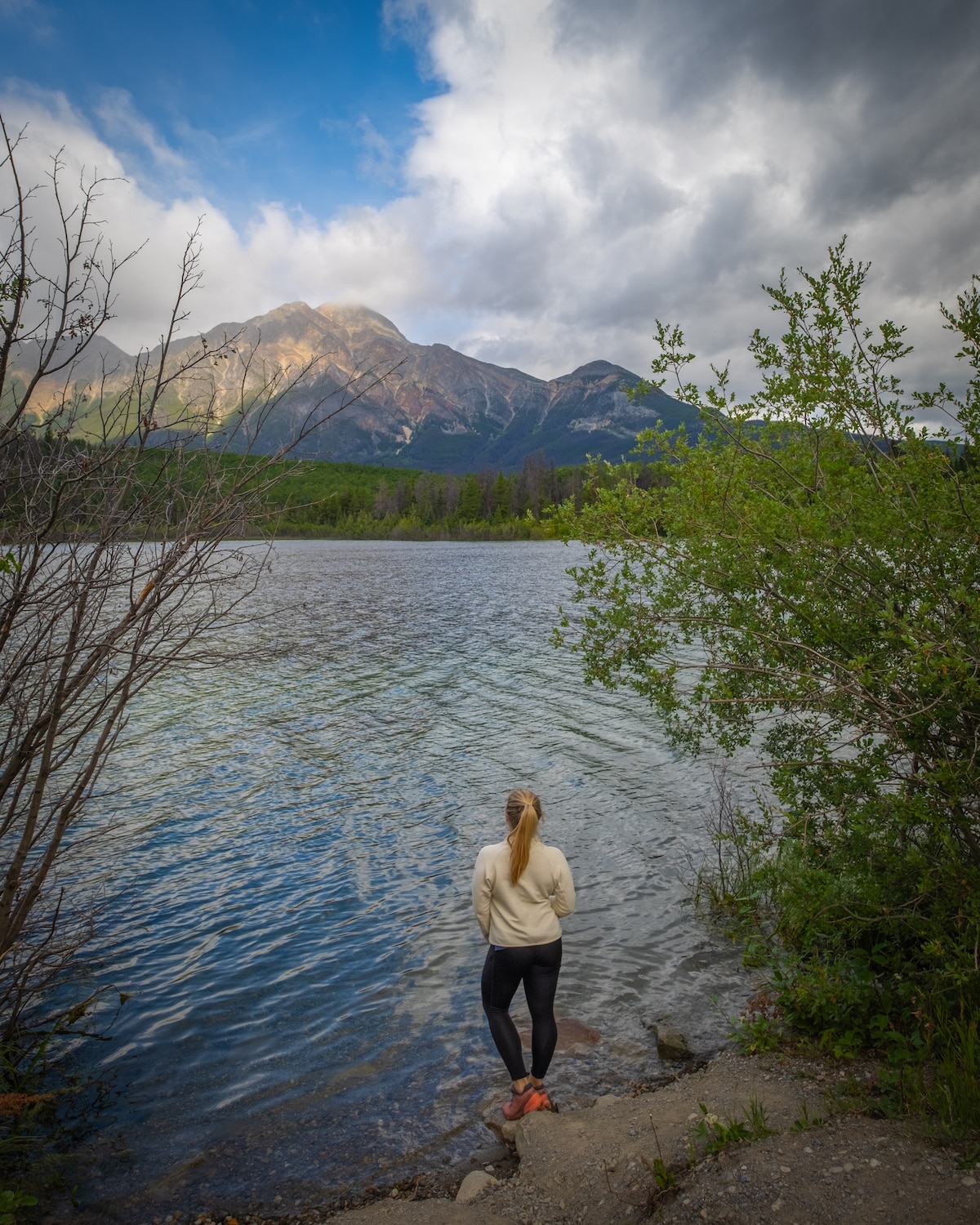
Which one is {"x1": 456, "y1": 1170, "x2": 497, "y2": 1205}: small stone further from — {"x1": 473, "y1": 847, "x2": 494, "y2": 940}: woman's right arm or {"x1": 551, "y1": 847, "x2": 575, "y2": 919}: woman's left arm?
{"x1": 551, "y1": 847, "x2": 575, "y2": 919}: woman's left arm

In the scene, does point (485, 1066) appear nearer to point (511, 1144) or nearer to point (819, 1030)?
point (511, 1144)

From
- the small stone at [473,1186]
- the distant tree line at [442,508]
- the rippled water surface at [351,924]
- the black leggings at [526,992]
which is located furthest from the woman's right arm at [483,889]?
the distant tree line at [442,508]

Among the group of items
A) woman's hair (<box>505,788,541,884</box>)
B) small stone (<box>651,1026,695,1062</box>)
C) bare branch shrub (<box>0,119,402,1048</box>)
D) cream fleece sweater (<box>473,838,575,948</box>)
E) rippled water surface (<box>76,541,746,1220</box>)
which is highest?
bare branch shrub (<box>0,119,402,1048</box>)

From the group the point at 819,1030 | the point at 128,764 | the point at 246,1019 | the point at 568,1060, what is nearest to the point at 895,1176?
the point at 819,1030

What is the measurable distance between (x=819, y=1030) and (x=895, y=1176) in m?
2.19

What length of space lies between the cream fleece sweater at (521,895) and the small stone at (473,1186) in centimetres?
159

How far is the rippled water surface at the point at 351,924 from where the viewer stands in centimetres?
670

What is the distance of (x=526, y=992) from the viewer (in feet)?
21.4

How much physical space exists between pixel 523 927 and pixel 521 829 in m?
0.83

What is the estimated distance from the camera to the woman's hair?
6.26 metres

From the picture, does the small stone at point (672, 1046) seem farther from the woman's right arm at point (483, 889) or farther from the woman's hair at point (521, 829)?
the woman's hair at point (521, 829)

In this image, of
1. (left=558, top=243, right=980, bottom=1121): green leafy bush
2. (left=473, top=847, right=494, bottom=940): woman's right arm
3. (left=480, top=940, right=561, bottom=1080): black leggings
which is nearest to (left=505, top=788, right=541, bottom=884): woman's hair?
(left=473, top=847, right=494, bottom=940): woman's right arm

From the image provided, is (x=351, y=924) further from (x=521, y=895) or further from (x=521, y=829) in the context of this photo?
(x=521, y=829)

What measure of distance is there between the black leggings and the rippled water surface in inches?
28.8
